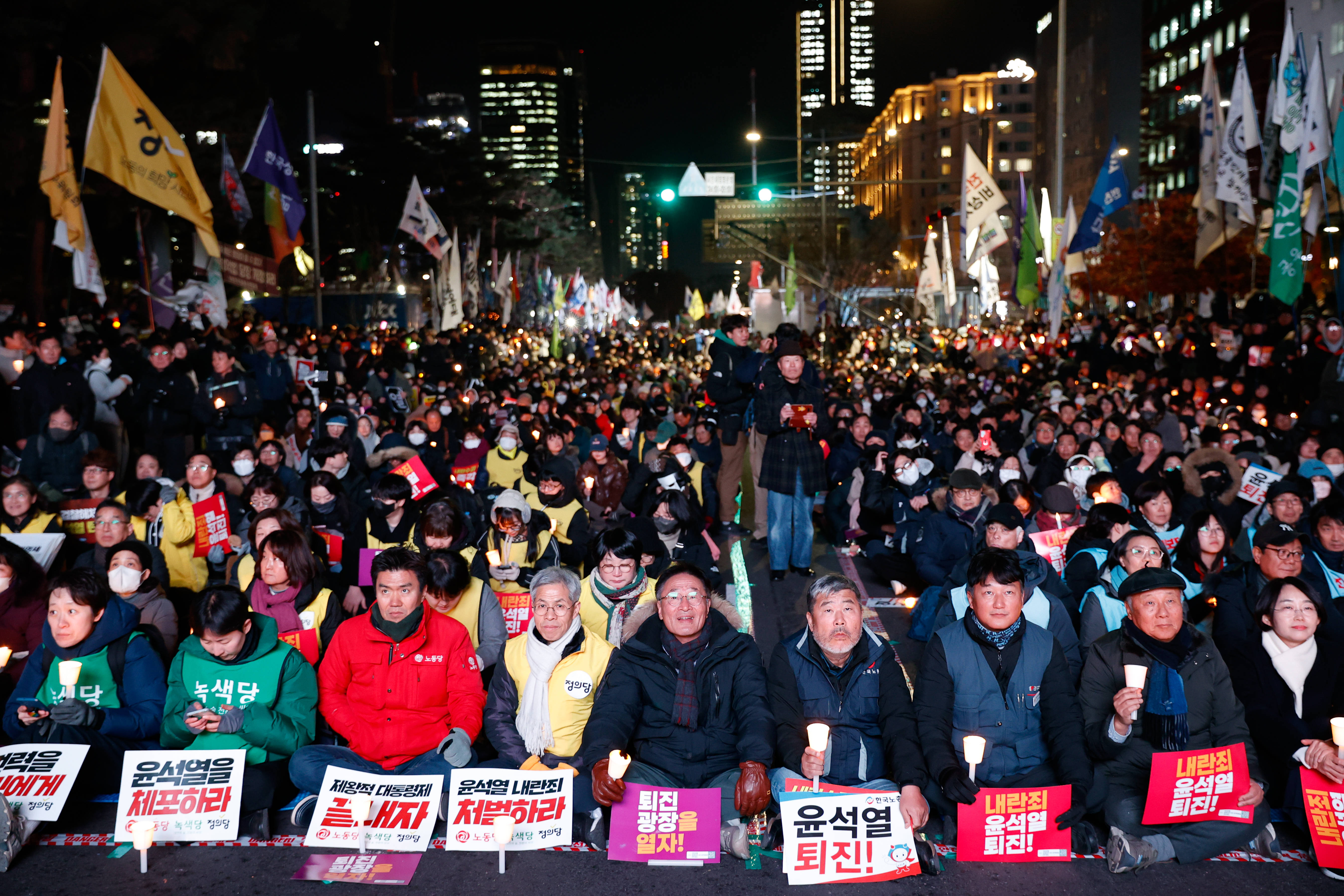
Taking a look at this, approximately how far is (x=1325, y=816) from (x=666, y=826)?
289 centimetres

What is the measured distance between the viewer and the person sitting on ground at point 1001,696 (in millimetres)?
4930

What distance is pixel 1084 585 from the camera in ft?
22.6

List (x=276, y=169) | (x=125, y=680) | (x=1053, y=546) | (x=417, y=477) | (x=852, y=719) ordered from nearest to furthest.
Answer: (x=852, y=719) < (x=125, y=680) < (x=1053, y=546) < (x=417, y=477) < (x=276, y=169)

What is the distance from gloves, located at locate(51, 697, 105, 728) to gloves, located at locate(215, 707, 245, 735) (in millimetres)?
642

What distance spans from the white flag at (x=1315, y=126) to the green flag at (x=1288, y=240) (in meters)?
0.21

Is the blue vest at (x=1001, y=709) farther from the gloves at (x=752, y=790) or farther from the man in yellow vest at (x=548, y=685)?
the man in yellow vest at (x=548, y=685)

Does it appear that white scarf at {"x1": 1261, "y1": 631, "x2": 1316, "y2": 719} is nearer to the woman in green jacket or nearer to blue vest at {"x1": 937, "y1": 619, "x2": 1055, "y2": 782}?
blue vest at {"x1": 937, "y1": 619, "x2": 1055, "y2": 782}

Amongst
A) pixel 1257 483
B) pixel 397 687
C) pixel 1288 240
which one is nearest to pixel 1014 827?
pixel 397 687

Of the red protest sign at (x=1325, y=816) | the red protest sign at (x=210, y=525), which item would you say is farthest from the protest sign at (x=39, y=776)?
the red protest sign at (x=1325, y=816)

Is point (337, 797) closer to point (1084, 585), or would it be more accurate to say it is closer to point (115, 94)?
point (1084, 585)

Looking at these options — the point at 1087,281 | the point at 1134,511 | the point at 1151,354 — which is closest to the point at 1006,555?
the point at 1134,511

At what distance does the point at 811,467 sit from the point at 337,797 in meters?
5.59

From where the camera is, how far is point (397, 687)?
17.5ft

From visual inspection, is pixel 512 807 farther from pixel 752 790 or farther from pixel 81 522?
pixel 81 522
